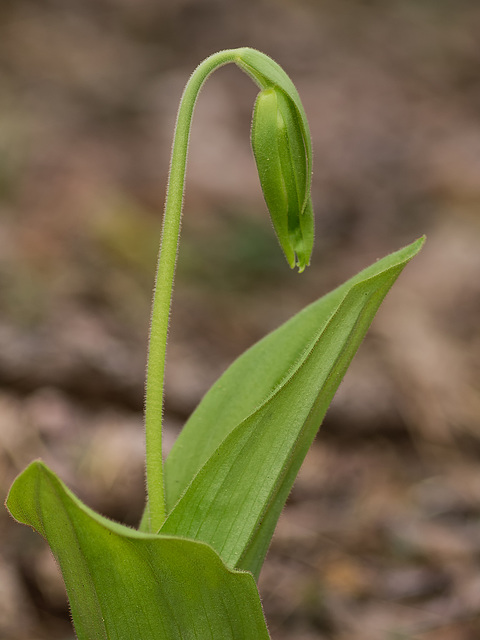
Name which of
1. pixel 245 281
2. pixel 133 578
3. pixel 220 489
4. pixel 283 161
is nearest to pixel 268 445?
pixel 220 489

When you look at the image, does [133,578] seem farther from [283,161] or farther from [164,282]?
[283,161]

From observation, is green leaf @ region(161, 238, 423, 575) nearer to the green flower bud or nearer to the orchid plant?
the orchid plant

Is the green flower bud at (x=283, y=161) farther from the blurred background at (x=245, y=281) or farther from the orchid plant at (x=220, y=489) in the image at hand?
the blurred background at (x=245, y=281)

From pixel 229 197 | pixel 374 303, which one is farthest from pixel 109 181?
pixel 374 303

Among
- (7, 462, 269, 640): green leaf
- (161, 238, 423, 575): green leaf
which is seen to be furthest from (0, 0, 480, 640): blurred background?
(161, 238, 423, 575): green leaf

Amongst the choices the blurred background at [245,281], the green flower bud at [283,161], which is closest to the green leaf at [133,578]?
the green flower bud at [283,161]
